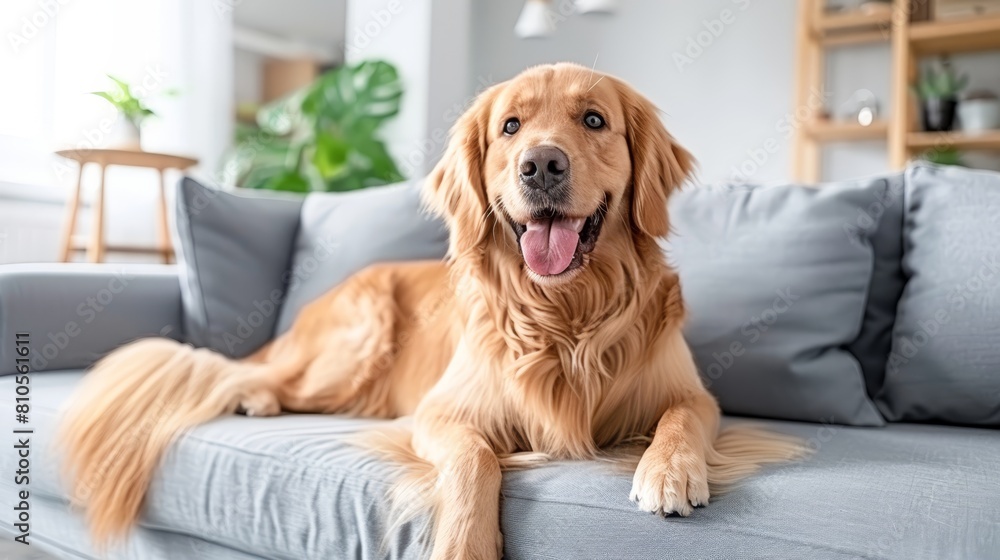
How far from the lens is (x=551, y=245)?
1.49m

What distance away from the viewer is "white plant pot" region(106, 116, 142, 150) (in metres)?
3.45

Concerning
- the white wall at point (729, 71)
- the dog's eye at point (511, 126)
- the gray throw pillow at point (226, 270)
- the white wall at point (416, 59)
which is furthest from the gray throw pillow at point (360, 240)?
the white wall at point (729, 71)

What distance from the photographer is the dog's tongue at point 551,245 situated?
4.87ft

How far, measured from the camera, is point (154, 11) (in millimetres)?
4469

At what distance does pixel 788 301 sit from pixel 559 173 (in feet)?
2.48

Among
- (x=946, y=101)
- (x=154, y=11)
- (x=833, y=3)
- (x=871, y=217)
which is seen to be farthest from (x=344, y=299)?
(x=833, y=3)

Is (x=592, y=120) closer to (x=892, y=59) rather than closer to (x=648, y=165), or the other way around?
(x=648, y=165)

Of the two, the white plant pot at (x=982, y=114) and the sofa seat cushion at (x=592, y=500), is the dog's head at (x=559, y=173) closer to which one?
the sofa seat cushion at (x=592, y=500)

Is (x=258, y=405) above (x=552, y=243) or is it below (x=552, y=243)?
below

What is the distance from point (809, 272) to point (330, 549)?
1.24 m

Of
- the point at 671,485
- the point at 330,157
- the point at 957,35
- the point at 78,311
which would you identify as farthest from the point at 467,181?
the point at 957,35

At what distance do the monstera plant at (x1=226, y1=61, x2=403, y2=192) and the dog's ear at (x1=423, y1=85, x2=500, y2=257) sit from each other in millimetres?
2797

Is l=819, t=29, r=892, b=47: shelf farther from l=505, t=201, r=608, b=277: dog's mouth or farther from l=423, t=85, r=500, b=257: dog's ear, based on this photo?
l=505, t=201, r=608, b=277: dog's mouth

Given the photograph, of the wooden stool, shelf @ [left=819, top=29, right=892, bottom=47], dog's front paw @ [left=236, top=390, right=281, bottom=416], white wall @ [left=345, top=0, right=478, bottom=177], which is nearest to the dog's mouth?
dog's front paw @ [left=236, top=390, right=281, bottom=416]
